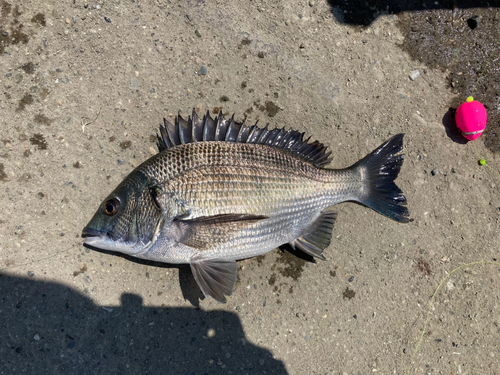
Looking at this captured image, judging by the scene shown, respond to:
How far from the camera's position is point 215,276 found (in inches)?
90.7

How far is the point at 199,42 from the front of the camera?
273cm

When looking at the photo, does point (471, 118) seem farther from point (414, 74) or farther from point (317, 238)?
point (317, 238)

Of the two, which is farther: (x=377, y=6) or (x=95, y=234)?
(x=377, y=6)

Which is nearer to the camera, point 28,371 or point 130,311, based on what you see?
point 28,371

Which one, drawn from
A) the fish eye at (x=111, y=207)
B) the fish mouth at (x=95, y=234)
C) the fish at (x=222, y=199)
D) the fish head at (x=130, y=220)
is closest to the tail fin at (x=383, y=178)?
the fish at (x=222, y=199)

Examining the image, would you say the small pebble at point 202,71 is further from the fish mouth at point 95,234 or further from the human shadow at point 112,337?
the human shadow at point 112,337

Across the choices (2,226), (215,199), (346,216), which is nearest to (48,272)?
(2,226)

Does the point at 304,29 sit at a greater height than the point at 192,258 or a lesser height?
greater

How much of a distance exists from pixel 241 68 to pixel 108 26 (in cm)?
128

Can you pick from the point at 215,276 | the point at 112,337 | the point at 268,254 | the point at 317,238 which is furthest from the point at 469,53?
the point at 112,337

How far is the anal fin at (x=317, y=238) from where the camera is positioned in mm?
2545

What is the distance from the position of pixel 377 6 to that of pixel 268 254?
109 inches

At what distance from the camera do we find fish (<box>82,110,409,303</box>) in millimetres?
2121

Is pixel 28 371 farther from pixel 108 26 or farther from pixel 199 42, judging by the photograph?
pixel 199 42
